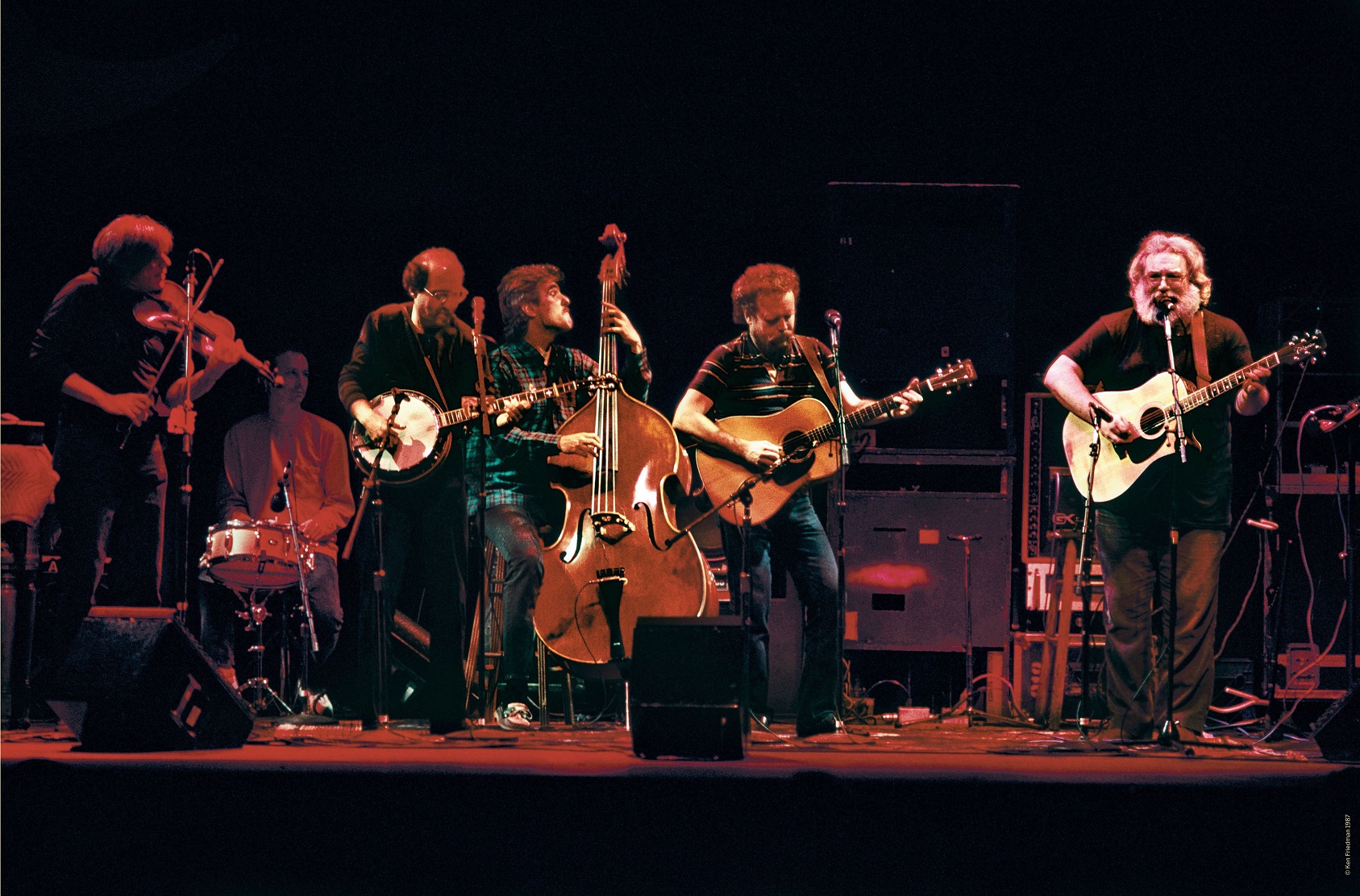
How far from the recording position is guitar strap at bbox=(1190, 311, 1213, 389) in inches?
210

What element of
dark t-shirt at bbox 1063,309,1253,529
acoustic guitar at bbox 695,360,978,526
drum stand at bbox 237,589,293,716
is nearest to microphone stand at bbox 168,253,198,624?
drum stand at bbox 237,589,293,716

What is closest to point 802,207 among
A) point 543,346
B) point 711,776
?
point 543,346

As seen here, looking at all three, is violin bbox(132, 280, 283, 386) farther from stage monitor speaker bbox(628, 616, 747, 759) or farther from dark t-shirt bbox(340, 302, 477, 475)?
stage monitor speaker bbox(628, 616, 747, 759)

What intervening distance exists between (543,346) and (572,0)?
185 cm

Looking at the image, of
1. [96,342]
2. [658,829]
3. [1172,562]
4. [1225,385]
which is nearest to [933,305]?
[1225,385]

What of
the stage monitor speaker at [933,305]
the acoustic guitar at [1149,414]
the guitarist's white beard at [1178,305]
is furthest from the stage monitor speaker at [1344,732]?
the stage monitor speaker at [933,305]

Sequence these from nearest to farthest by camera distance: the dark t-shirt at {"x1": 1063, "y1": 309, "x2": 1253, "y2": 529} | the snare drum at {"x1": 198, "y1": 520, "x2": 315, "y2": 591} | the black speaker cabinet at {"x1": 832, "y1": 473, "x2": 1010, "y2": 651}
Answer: the dark t-shirt at {"x1": 1063, "y1": 309, "x2": 1253, "y2": 529} < the snare drum at {"x1": 198, "y1": 520, "x2": 315, "y2": 591} < the black speaker cabinet at {"x1": 832, "y1": 473, "x2": 1010, "y2": 651}

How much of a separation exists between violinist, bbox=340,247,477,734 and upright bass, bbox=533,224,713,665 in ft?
1.35

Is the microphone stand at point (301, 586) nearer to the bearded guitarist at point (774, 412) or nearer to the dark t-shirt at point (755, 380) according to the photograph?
the bearded guitarist at point (774, 412)

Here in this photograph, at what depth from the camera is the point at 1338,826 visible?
4.18m

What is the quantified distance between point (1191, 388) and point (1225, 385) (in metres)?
0.15

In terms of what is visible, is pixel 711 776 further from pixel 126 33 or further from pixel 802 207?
pixel 126 33

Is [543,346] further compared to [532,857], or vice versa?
[543,346]

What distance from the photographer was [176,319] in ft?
18.0
